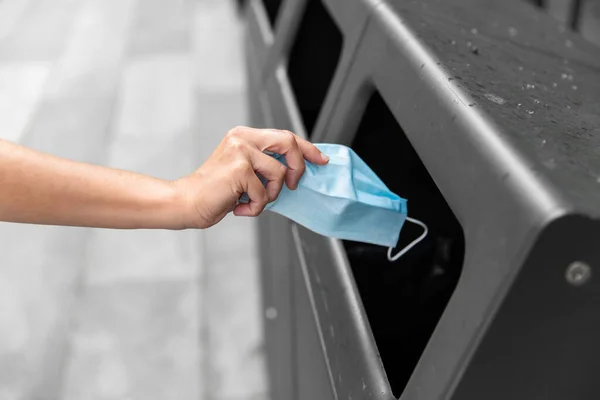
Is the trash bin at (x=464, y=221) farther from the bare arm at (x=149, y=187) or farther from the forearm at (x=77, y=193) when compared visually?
the forearm at (x=77, y=193)

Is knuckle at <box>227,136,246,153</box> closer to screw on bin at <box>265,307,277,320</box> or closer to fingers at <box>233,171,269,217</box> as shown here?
fingers at <box>233,171,269,217</box>

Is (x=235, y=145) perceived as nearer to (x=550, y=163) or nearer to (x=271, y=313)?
(x=550, y=163)

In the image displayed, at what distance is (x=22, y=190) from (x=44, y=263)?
5.57 ft

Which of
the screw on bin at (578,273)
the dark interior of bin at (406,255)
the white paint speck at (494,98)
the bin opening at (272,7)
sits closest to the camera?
the screw on bin at (578,273)

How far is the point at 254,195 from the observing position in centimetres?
76

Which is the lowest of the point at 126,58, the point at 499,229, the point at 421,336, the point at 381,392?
the point at 126,58

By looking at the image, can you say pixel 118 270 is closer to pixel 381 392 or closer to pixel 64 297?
pixel 64 297

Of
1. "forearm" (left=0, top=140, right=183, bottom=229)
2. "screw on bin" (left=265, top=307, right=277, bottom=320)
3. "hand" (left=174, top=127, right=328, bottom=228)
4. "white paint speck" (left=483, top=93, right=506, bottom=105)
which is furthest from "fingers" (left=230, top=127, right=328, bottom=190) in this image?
"screw on bin" (left=265, top=307, right=277, bottom=320)

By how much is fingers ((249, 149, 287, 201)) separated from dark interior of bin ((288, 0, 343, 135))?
2.72 feet

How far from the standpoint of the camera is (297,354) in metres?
1.12

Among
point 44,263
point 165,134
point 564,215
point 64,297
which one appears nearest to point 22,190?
point 564,215

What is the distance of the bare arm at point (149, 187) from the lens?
758 mm

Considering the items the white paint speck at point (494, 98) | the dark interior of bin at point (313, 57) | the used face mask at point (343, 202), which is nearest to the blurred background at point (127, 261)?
the dark interior of bin at point (313, 57)

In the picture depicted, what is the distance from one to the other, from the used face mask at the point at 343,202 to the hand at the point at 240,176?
0.03 m
